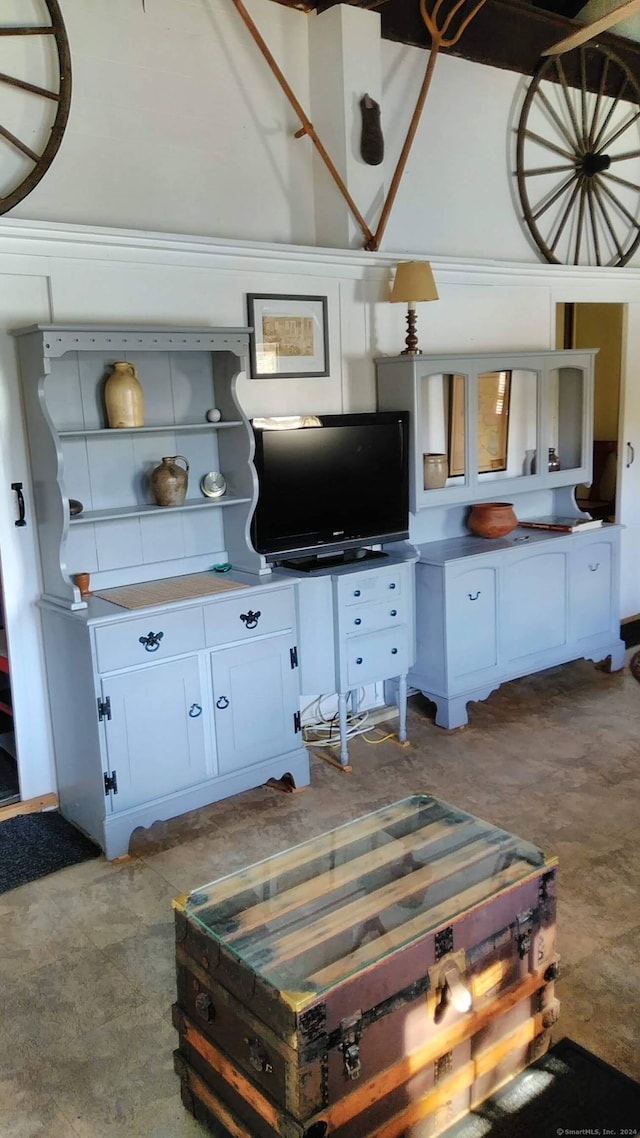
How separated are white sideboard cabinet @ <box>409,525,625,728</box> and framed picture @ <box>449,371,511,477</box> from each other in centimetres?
39

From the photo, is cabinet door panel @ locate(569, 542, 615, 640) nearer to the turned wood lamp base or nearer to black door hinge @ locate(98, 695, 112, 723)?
the turned wood lamp base

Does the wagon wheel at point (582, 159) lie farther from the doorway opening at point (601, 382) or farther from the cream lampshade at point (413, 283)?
the cream lampshade at point (413, 283)

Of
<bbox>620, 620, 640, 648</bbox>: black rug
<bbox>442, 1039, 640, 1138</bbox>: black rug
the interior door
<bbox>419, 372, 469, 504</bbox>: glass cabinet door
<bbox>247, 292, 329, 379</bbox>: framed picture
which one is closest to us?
<bbox>442, 1039, 640, 1138</bbox>: black rug

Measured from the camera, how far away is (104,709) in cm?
299

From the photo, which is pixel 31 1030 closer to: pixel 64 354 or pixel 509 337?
pixel 64 354

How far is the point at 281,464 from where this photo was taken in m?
3.63

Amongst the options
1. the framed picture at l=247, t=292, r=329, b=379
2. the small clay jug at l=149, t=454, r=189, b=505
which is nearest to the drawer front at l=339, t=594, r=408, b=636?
the small clay jug at l=149, t=454, r=189, b=505

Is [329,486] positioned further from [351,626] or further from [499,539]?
[499,539]

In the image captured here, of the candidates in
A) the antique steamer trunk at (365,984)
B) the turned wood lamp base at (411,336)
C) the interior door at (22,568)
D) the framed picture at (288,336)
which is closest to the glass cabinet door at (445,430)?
the turned wood lamp base at (411,336)

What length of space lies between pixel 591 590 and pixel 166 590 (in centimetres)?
238

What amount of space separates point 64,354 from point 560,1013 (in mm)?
2600

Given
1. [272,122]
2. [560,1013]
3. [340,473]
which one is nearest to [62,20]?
[272,122]

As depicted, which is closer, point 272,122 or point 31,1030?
point 31,1030

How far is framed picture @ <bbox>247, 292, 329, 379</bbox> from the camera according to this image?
371 cm
